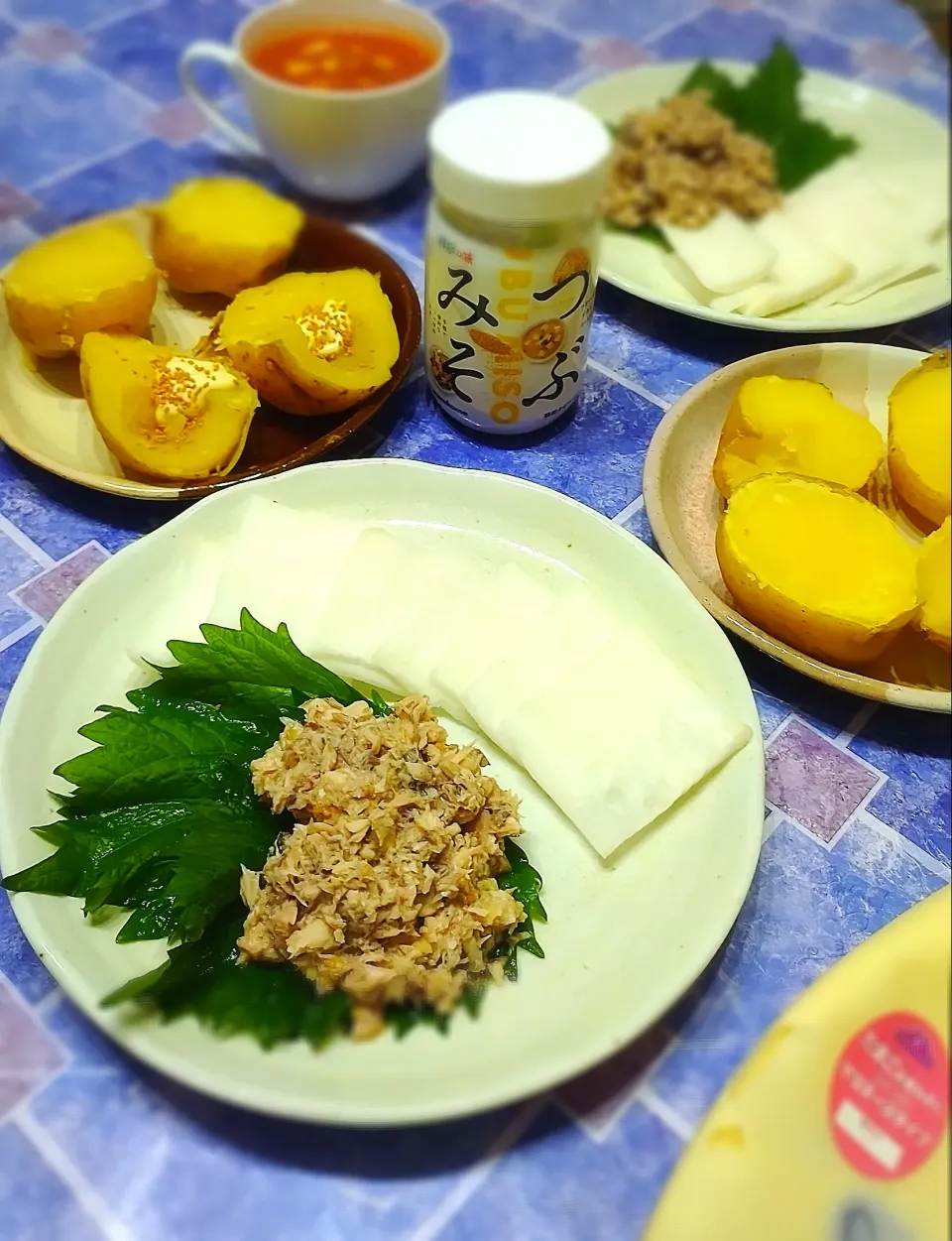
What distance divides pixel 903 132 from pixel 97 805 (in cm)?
152

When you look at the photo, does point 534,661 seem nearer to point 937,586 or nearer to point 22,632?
point 937,586

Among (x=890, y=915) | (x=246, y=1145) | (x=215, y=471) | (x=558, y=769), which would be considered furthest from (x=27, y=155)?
(x=890, y=915)

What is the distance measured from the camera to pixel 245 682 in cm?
89

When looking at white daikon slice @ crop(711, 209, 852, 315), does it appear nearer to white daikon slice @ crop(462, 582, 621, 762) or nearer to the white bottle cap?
the white bottle cap

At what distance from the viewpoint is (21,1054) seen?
761mm

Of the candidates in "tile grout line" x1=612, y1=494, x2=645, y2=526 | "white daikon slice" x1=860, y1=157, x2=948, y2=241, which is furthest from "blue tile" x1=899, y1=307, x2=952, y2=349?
"tile grout line" x1=612, y1=494, x2=645, y2=526

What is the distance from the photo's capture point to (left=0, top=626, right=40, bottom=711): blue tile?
978mm

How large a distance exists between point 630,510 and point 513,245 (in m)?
0.33

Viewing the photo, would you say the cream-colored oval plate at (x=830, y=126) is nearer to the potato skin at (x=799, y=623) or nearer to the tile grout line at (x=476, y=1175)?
the potato skin at (x=799, y=623)

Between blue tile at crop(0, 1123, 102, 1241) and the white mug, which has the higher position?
the white mug

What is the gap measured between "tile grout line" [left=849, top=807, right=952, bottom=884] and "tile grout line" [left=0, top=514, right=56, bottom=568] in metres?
0.87

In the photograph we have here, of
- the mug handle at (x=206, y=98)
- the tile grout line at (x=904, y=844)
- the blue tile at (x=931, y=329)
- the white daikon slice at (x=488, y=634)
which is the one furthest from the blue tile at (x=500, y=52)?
the tile grout line at (x=904, y=844)

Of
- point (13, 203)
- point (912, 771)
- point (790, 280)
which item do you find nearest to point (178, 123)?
point (13, 203)

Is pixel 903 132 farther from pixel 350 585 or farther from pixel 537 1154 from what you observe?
pixel 537 1154
